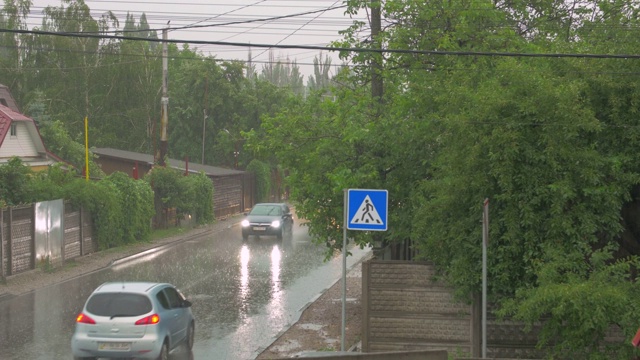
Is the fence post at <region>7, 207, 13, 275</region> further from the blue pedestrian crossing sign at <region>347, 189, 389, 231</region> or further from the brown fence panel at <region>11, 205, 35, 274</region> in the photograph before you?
the blue pedestrian crossing sign at <region>347, 189, 389, 231</region>

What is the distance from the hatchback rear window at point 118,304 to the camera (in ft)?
44.4

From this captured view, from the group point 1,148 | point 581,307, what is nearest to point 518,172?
point 581,307

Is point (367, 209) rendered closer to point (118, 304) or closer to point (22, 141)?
point (118, 304)

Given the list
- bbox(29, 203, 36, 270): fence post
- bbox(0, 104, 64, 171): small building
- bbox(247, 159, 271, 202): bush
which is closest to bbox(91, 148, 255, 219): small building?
bbox(247, 159, 271, 202): bush

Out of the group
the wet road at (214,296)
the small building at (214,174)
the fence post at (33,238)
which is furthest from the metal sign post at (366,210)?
the small building at (214,174)

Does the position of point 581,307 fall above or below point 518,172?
below

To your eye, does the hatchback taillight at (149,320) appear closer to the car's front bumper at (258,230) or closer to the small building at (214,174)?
the car's front bumper at (258,230)

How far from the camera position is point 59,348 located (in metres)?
15.4

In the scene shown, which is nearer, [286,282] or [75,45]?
[286,282]

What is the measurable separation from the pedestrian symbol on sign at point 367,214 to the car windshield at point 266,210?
26537 mm

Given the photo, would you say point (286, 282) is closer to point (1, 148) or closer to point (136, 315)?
point (136, 315)

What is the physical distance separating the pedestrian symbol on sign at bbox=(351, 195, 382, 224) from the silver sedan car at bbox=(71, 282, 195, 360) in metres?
3.86

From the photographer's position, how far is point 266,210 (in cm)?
3881

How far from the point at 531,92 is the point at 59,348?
31.1ft
